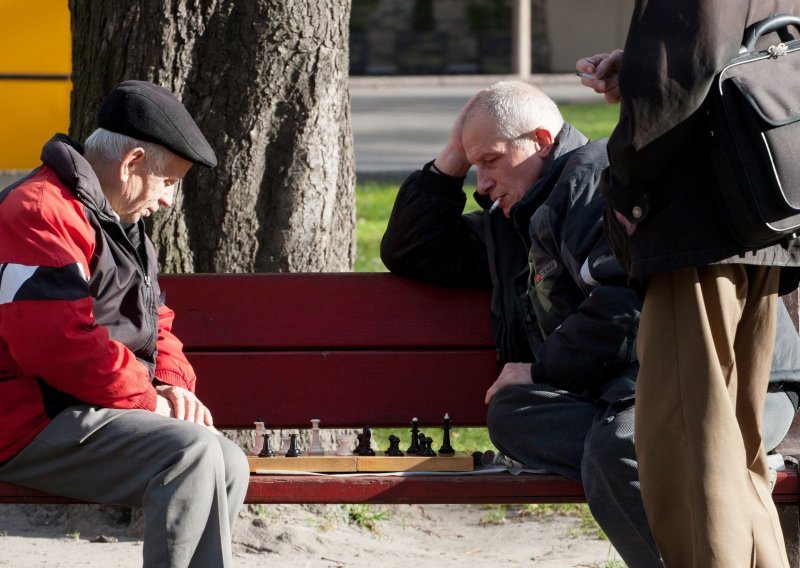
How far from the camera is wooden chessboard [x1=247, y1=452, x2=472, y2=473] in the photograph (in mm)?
3422

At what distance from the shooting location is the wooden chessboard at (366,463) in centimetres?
342

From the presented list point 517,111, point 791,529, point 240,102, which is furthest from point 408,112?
point 791,529

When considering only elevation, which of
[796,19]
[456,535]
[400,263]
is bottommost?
[456,535]

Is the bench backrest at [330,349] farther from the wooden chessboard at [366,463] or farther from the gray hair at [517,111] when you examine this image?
the gray hair at [517,111]

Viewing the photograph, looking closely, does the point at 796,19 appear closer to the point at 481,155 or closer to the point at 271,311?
the point at 481,155

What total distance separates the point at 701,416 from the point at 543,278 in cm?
82

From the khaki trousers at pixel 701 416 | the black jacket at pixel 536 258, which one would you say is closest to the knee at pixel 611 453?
the black jacket at pixel 536 258

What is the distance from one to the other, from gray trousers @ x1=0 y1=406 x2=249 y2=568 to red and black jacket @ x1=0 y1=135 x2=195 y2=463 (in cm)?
6

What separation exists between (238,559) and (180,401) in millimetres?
1093

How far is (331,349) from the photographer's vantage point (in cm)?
393

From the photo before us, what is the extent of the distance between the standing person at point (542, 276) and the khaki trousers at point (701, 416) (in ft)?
0.88

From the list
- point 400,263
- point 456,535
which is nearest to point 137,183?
point 400,263

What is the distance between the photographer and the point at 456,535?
15.6 feet

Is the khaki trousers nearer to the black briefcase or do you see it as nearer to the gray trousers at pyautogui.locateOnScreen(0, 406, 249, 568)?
the black briefcase
